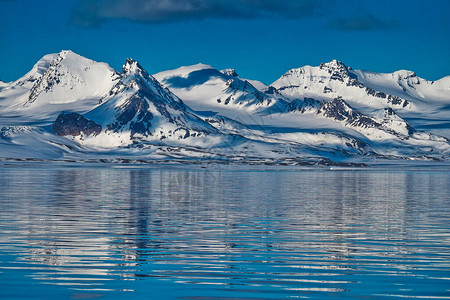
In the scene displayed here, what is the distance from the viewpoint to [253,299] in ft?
86.3

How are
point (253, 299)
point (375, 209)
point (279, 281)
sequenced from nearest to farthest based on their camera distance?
1. point (253, 299)
2. point (279, 281)
3. point (375, 209)

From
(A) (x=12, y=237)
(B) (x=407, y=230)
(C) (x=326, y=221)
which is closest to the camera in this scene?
(A) (x=12, y=237)

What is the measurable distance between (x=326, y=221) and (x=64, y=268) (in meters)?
28.2

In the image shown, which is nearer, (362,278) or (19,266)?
(362,278)

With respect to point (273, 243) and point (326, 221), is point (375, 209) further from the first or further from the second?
point (273, 243)

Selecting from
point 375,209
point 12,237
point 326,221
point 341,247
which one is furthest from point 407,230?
point 12,237

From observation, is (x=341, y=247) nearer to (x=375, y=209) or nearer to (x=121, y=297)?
(x=121, y=297)

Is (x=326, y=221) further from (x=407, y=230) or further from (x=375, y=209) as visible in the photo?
(x=375, y=209)

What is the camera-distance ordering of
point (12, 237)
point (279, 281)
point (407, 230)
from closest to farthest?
point (279, 281), point (12, 237), point (407, 230)

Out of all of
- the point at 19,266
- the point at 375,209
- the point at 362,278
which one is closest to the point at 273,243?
the point at 362,278

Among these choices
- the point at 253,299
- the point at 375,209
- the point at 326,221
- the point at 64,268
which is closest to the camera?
the point at 253,299

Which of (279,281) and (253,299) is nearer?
(253,299)

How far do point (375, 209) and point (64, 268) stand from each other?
43.0m

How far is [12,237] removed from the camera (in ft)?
141
